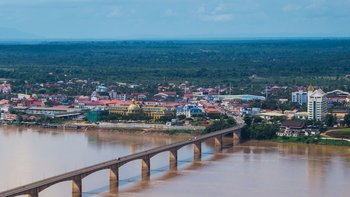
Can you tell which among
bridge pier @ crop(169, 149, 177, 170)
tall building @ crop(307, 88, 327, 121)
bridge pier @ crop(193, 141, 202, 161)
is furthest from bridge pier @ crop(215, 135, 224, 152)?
tall building @ crop(307, 88, 327, 121)

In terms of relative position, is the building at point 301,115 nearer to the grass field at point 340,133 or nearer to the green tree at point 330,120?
the green tree at point 330,120

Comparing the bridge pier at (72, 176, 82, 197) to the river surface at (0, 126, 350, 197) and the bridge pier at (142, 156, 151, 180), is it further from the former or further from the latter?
the bridge pier at (142, 156, 151, 180)

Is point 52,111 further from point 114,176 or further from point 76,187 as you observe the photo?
point 76,187

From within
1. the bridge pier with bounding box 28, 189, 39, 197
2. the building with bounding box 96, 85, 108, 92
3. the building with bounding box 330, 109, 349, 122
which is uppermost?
the bridge pier with bounding box 28, 189, 39, 197

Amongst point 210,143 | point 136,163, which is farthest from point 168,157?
point 210,143

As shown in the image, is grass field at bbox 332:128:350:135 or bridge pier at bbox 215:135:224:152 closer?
bridge pier at bbox 215:135:224:152
